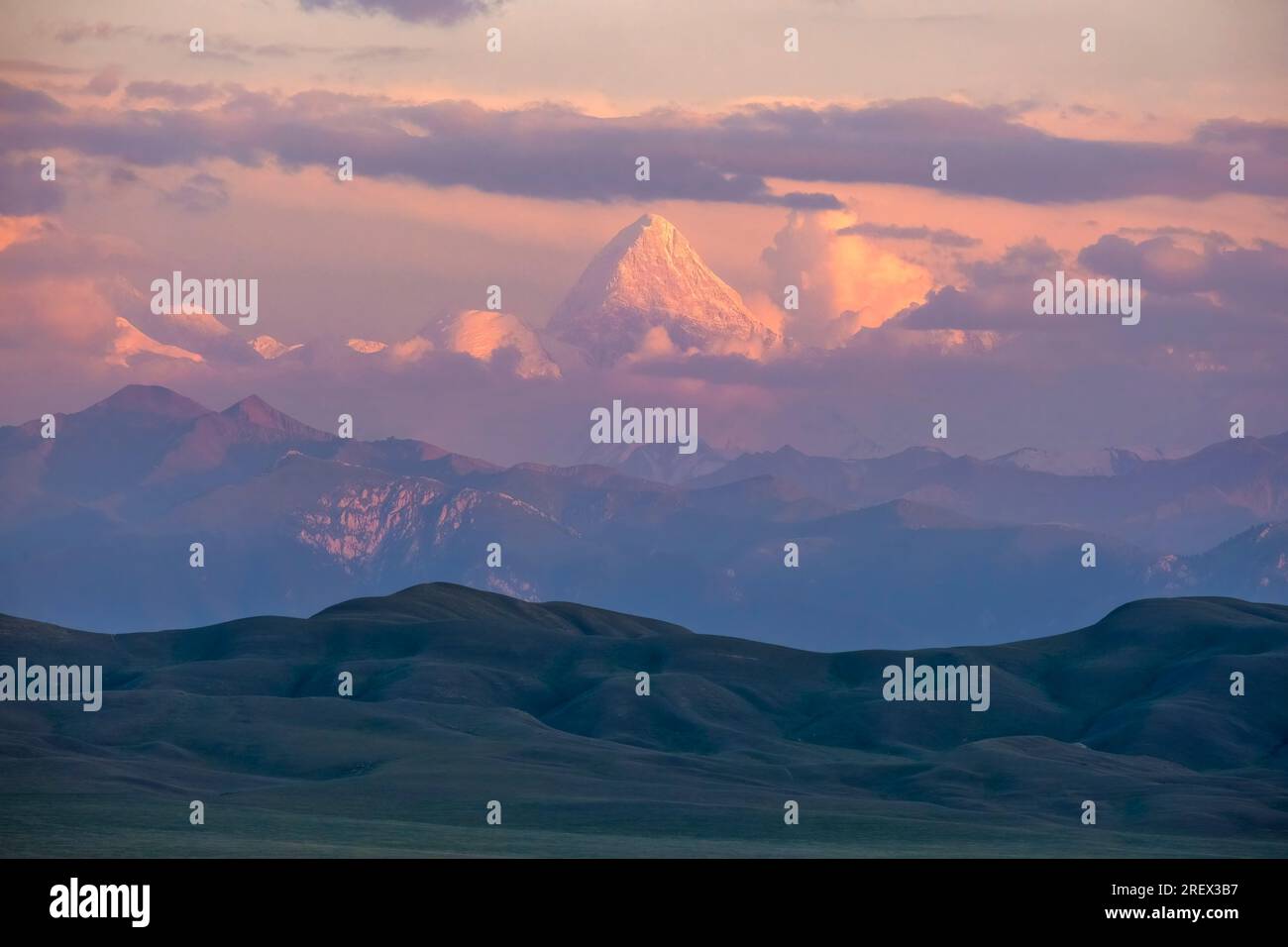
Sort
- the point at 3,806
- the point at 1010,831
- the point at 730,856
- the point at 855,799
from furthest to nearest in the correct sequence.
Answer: the point at 855,799, the point at 1010,831, the point at 3,806, the point at 730,856

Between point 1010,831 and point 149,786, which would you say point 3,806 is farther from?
point 1010,831

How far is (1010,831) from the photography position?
161250 millimetres
